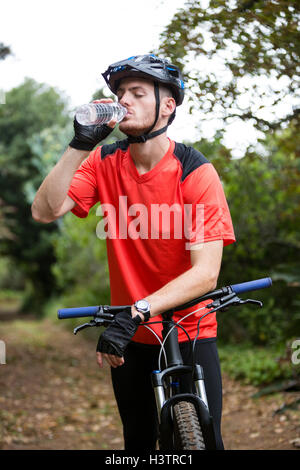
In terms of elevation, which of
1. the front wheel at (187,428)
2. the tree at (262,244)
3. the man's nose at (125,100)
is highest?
the tree at (262,244)

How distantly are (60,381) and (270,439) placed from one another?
513 centimetres

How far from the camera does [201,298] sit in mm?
2484

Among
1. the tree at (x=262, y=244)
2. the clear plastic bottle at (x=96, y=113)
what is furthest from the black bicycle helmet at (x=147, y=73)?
the tree at (x=262, y=244)

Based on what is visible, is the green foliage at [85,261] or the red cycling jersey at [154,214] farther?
the green foliage at [85,261]

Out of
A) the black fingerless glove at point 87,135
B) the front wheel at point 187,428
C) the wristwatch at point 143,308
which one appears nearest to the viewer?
the front wheel at point 187,428

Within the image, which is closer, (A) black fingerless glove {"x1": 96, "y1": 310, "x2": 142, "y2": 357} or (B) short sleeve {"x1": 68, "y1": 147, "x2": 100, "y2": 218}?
(A) black fingerless glove {"x1": 96, "y1": 310, "x2": 142, "y2": 357}

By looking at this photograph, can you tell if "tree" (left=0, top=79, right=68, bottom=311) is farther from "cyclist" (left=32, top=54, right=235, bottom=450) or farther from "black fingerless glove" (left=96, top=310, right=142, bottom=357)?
"black fingerless glove" (left=96, top=310, right=142, bottom=357)

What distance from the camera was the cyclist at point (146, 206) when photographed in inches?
103

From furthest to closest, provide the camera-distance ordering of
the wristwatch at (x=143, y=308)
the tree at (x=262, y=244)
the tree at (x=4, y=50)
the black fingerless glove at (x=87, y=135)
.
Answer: the tree at (x=262, y=244) → the tree at (x=4, y=50) → the black fingerless glove at (x=87, y=135) → the wristwatch at (x=143, y=308)

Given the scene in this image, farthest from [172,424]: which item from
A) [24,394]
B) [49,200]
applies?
[24,394]

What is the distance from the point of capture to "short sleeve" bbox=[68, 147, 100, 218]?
2.90m

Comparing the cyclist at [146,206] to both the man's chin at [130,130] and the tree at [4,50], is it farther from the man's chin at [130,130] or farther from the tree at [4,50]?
the tree at [4,50]

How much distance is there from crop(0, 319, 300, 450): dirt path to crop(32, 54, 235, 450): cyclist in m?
2.49

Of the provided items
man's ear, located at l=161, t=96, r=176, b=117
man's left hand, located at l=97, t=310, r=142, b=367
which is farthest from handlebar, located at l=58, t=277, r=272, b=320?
man's ear, located at l=161, t=96, r=176, b=117
